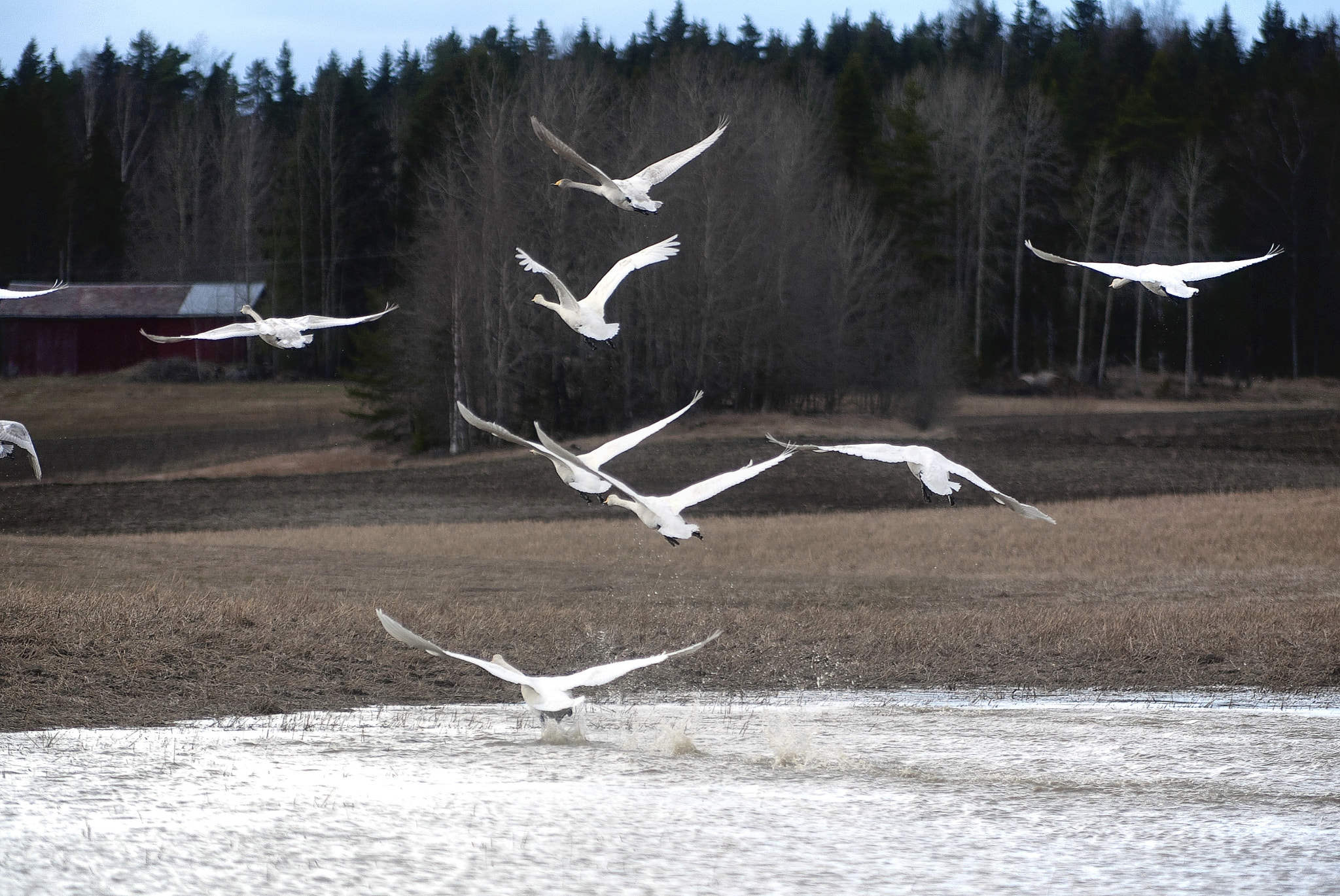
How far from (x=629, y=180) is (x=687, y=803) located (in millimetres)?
3834

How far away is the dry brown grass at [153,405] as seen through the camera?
49.3m

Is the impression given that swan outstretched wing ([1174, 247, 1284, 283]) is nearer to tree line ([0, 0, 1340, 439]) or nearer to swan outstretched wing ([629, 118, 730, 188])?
swan outstretched wing ([629, 118, 730, 188])

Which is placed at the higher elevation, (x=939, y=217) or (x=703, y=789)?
(x=939, y=217)

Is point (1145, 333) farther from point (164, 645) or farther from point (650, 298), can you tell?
point (164, 645)

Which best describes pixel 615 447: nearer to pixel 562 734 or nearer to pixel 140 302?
pixel 562 734

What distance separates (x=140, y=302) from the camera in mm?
63125

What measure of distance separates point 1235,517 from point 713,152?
77.5 ft

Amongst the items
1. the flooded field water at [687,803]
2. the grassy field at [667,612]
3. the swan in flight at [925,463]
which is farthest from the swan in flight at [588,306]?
the grassy field at [667,612]

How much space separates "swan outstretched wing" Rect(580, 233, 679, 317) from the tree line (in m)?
32.4

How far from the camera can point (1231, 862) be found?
7.70 meters

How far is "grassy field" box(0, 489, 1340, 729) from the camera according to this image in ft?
43.0

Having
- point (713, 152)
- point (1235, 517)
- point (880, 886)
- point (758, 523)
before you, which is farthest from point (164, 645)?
point (713, 152)

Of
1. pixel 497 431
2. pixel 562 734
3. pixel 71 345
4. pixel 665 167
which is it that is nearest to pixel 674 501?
pixel 497 431

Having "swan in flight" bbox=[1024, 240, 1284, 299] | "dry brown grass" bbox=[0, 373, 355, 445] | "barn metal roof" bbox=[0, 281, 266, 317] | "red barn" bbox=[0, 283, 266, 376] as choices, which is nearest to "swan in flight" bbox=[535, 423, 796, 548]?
"swan in flight" bbox=[1024, 240, 1284, 299]
